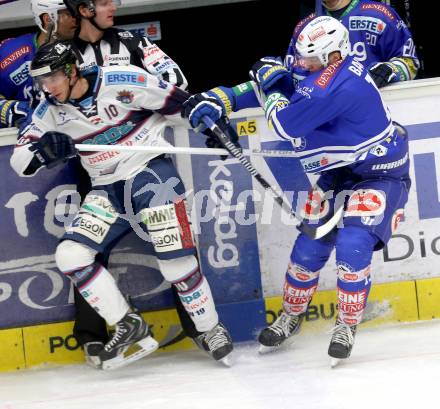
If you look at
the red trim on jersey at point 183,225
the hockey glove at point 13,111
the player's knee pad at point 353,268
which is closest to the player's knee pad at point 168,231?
the red trim on jersey at point 183,225

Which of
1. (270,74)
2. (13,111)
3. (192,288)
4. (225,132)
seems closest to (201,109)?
(225,132)

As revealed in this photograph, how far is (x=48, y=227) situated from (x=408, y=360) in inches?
66.2

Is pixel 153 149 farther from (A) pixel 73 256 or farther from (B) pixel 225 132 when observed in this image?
(A) pixel 73 256

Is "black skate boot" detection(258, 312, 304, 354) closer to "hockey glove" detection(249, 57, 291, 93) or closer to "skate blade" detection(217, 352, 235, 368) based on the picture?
"skate blade" detection(217, 352, 235, 368)

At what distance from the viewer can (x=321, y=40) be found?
14.4 ft

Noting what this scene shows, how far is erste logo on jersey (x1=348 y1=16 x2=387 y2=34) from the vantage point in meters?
5.09

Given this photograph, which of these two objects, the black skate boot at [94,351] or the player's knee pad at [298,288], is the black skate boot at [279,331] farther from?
the black skate boot at [94,351]

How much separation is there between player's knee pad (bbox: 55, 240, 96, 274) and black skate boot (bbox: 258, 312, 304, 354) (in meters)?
0.80

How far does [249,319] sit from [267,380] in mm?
637

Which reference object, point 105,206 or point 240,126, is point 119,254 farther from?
point 240,126

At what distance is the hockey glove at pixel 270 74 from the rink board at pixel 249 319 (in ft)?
3.24

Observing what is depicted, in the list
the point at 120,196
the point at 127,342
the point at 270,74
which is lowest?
the point at 127,342

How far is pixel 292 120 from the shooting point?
172 inches

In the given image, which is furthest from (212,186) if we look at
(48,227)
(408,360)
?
(408,360)
